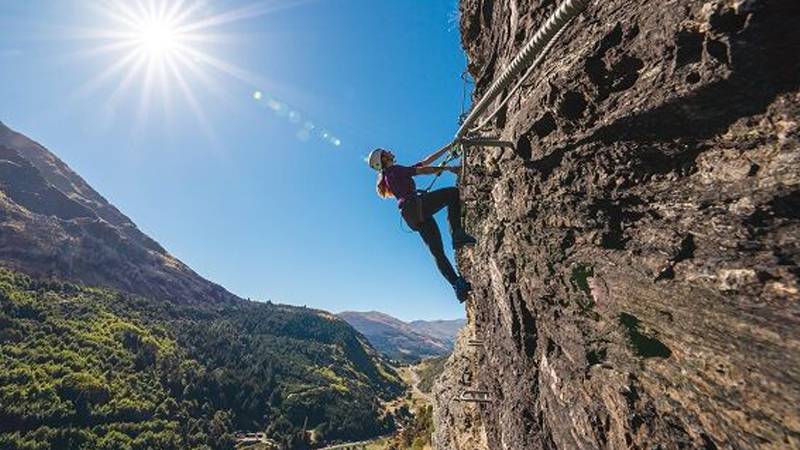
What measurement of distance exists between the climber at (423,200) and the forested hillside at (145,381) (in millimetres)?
93749

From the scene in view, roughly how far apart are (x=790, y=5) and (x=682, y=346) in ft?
9.65

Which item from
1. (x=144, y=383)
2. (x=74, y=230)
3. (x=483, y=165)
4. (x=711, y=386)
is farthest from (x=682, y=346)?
(x=74, y=230)

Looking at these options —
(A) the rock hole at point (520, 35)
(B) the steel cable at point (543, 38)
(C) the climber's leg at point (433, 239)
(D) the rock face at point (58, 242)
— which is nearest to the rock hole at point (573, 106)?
(B) the steel cable at point (543, 38)

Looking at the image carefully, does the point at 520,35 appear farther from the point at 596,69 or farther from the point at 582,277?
the point at 582,277

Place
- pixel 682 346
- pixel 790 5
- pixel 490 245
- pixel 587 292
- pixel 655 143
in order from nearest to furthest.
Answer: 1. pixel 790 5
2. pixel 682 346
3. pixel 655 143
4. pixel 587 292
5. pixel 490 245

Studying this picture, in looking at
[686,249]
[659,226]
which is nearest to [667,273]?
[686,249]

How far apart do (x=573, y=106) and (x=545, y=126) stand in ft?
2.30

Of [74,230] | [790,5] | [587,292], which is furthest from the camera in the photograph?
[74,230]

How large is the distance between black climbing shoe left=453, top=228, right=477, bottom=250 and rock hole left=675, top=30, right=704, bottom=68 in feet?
21.7

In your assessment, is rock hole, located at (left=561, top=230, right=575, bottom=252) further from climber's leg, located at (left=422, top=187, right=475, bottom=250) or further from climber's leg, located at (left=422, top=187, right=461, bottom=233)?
climber's leg, located at (left=422, top=187, right=461, bottom=233)

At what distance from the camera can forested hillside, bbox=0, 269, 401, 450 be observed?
84312 mm

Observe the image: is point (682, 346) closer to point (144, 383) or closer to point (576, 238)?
point (576, 238)

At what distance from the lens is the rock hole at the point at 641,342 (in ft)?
14.8

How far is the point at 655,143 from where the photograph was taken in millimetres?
4590
